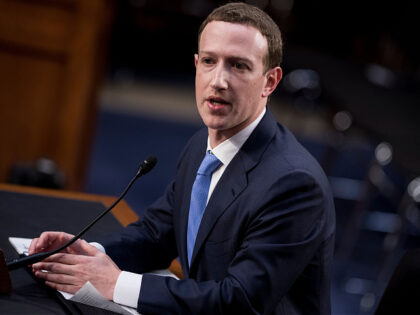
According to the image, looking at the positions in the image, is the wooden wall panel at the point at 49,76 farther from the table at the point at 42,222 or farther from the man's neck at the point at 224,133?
the man's neck at the point at 224,133

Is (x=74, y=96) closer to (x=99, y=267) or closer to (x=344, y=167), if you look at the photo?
(x=99, y=267)

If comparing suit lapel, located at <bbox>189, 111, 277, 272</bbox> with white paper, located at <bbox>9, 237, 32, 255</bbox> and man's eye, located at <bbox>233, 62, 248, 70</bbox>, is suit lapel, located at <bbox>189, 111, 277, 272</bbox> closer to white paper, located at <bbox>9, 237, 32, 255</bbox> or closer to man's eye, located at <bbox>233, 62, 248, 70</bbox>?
man's eye, located at <bbox>233, 62, 248, 70</bbox>

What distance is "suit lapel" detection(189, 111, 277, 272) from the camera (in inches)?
56.6

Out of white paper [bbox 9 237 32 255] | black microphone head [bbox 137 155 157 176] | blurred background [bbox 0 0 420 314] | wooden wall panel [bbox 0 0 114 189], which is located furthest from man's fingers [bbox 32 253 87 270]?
wooden wall panel [bbox 0 0 114 189]

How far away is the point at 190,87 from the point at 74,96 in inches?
217

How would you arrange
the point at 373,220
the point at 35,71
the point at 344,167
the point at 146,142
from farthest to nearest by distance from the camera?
the point at 344,167 → the point at 146,142 → the point at 373,220 → the point at 35,71

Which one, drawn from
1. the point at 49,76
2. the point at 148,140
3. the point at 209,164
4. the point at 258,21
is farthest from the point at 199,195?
the point at 148,140

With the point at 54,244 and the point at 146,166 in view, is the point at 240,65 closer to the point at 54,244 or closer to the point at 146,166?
the point at 146,166

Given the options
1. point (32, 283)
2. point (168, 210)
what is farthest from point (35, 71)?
point (32, 283)

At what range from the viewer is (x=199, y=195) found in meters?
1.55

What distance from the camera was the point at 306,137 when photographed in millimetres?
7785

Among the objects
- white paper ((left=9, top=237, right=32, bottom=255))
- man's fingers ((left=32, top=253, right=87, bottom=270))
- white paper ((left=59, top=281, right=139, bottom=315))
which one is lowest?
white paper ((left=59, top=281, right=139, bottom=315))

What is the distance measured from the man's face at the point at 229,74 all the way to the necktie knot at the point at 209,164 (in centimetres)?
9


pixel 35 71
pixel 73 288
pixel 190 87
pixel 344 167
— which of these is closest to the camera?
pixel 73 288
